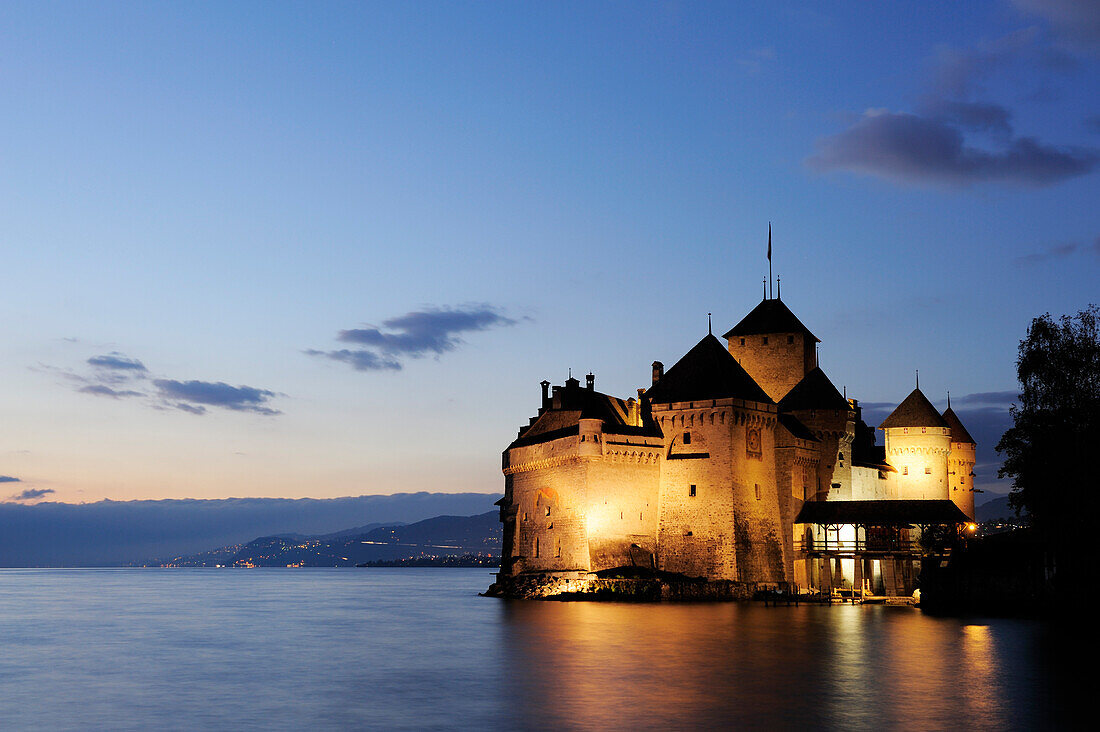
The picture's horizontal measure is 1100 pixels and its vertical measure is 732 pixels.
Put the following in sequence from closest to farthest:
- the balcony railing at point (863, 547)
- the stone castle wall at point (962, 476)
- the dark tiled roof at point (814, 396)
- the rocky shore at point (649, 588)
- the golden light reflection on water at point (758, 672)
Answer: the golden light reflection on water at point (758, 672) < the rocky shore at point (649, 588) < the balcony railing at point (863, 547) < the dark tiled roof at point (814, 396) < the stone castle wall at point (962, 476)

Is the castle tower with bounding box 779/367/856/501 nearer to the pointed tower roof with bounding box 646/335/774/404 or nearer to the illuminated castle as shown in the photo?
the illuminated castle

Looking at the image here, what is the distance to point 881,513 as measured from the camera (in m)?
58.5

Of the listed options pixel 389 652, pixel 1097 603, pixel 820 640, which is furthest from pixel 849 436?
pixel 389 652

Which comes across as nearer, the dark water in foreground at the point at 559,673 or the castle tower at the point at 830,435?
the dark water in foreground at the point at 559,673

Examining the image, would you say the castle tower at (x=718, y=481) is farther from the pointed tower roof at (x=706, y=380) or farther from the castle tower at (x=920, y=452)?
the castle tower at (x=920, y=452)

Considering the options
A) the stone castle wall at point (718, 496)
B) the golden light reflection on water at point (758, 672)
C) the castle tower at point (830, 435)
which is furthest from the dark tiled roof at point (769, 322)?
the golden light reflection on water at point (758, 672)

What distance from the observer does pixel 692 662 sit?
32531 mm

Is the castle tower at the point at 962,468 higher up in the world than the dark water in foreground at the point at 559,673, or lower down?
higher up

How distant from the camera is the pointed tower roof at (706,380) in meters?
58.7

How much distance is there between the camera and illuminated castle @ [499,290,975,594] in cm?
5731

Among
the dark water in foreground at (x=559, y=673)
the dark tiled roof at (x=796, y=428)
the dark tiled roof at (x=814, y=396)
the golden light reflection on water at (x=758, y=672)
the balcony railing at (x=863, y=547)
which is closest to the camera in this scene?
the golden light reflection on water at (x=758, y=672)

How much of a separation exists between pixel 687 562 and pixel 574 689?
30402mm

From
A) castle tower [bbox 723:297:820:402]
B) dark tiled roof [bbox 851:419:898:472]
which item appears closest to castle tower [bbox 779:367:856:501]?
dark tiled roof [bbox 851:419:898:472]

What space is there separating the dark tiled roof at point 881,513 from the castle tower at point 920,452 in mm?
11093
